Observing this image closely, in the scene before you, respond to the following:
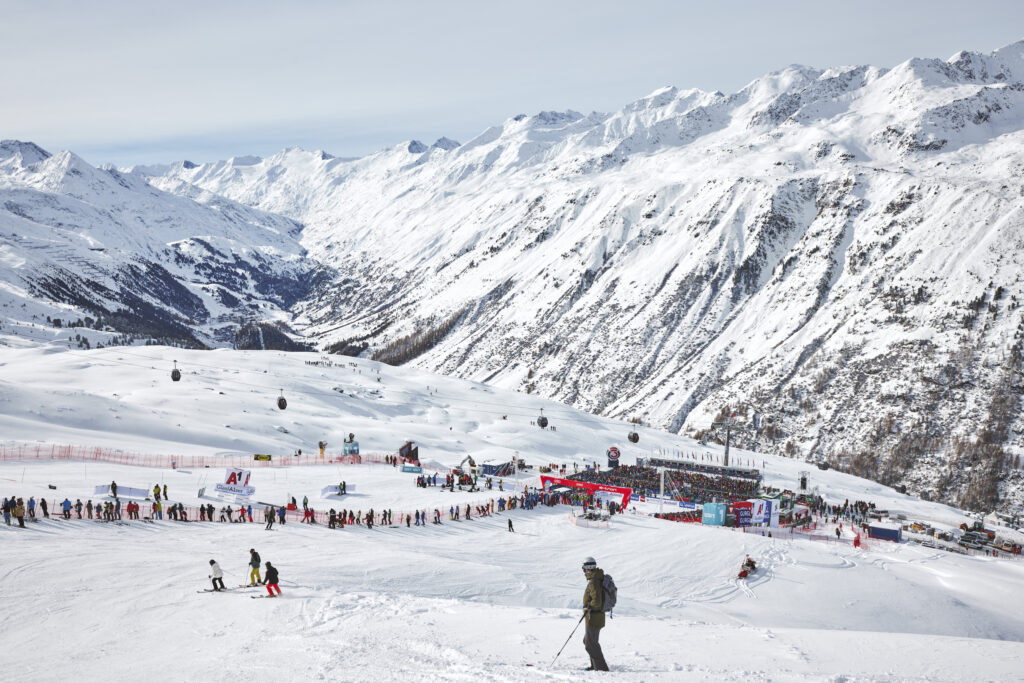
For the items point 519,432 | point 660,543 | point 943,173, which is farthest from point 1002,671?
point 943,173

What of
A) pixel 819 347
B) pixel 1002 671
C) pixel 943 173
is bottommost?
pixel 1002 671

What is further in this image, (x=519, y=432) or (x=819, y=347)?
(x=819, y=347)

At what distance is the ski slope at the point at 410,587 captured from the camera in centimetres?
1511

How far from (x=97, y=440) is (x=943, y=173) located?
720 feet

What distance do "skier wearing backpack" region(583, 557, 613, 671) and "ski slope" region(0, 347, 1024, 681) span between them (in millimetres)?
552

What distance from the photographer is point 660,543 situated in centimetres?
4091

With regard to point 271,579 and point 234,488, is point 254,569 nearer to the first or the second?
point 271,579

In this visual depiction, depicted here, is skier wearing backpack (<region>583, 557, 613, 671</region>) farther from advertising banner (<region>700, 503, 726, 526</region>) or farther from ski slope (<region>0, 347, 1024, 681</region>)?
advertising banner (<region>700, 503, 726, 526</region>)

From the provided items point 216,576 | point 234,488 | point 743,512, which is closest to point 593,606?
point 216,576

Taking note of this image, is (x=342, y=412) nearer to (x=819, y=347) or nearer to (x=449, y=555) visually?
(x=449, y=555)

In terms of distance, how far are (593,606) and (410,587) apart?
16.5 metres

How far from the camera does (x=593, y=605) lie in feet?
39.1

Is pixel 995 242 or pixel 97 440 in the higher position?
pixel 995 242

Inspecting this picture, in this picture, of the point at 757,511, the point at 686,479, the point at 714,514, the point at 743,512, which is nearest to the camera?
the point at 714,514
